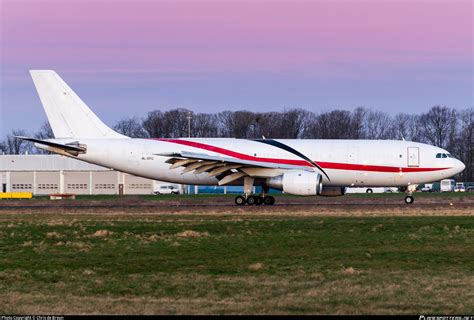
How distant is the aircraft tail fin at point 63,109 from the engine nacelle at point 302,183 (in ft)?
39.4

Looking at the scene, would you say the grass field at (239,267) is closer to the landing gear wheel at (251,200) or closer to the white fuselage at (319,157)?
the white fuselage at (319,157)

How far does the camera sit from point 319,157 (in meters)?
48.1

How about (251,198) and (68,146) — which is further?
(68,146)

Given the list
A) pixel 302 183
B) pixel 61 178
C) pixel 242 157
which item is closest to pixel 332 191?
pixel 302 183

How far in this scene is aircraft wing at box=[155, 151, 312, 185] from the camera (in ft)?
152

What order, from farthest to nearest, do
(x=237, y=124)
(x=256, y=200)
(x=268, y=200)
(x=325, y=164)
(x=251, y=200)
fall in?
(x=237, y=124), (x=268, y=200), (x=256, y=200), (x=251, y=200), (x=325, y=164)

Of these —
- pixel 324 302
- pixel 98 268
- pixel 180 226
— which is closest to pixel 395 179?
pixel 180 226

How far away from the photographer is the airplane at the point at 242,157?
1874 inches

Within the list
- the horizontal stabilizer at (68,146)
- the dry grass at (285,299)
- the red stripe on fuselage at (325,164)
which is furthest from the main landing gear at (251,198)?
the dry grass at (285,299)

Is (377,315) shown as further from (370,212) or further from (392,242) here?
(370,212)

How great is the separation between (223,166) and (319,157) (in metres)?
5.36

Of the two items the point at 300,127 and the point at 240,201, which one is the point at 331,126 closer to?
the point at 300,127

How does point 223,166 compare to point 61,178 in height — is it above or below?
below

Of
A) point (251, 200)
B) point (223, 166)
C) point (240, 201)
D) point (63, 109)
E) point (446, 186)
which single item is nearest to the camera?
point (223, 166)
